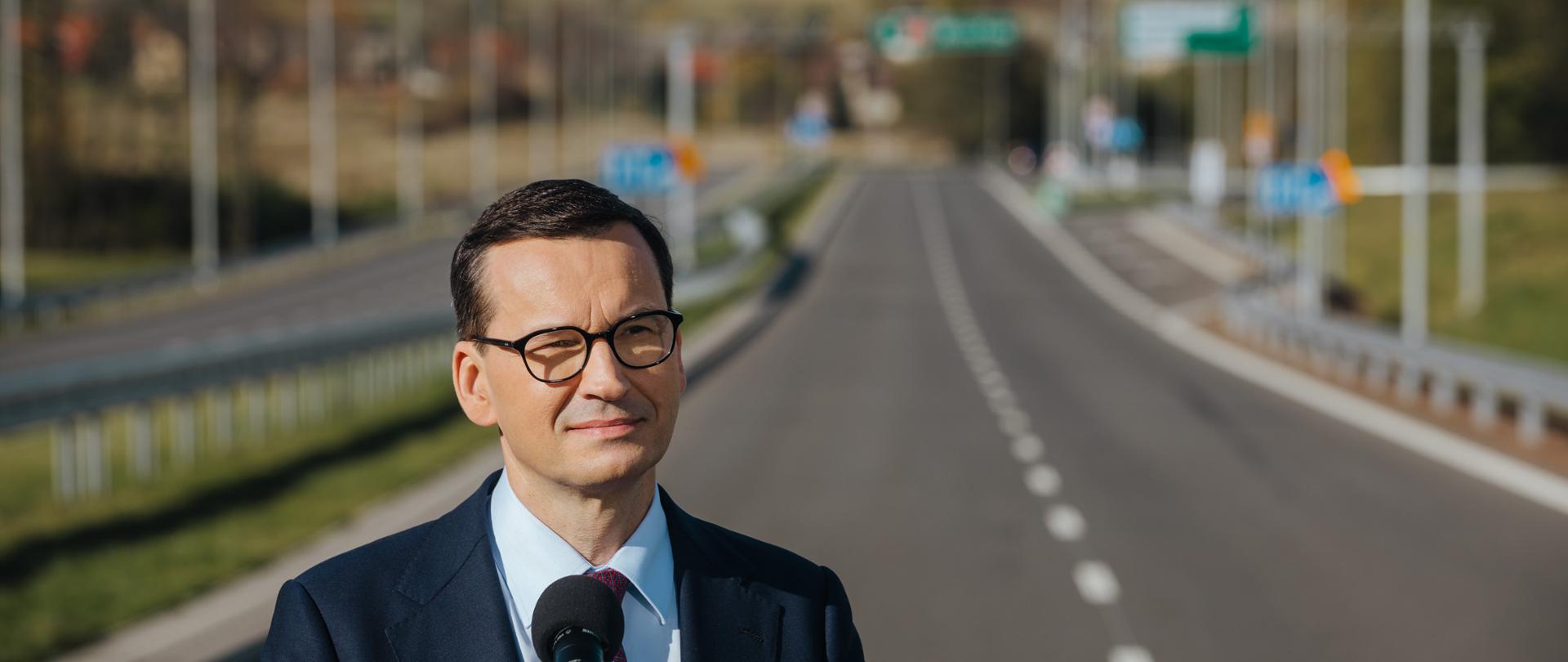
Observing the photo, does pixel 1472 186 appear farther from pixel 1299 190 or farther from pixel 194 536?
pixel 194 536

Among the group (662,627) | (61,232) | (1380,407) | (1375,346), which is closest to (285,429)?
(1380,407)

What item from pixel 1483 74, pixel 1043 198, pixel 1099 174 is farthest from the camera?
pixel 1099 174

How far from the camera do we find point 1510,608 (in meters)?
12.5

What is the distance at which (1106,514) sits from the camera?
55.8ft

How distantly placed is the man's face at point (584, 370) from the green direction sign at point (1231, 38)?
2454 inches

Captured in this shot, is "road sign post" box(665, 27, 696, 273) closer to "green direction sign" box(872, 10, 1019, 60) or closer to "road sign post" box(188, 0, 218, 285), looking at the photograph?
"road sign post" box(188, 0, 218, 285)

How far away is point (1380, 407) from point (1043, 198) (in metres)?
65.4

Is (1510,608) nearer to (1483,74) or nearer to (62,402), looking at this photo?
(62,402)

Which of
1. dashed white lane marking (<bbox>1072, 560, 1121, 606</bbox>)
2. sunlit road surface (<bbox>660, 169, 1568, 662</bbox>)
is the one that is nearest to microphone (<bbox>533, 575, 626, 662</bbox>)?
sunlit road surface (<bbox>660, 169, 1568, 662</bbox>)

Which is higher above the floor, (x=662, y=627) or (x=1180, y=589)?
(x=662, y=627)

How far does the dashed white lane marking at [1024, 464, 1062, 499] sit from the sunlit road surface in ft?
0.20

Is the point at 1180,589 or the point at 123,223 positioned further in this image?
the point at 123,223

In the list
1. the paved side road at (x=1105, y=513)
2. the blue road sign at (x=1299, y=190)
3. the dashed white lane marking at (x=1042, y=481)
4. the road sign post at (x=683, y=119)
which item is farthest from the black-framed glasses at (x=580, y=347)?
the road sign post at (x=683, y=119)

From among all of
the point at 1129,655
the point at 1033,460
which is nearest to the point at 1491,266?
the point at 1033,460
